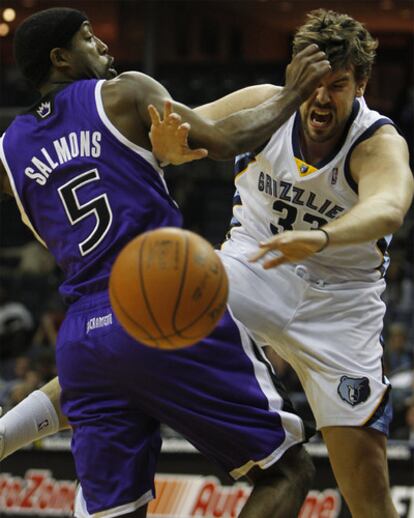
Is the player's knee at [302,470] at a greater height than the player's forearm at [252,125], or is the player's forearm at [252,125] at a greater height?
the player's forearm at [252,125]

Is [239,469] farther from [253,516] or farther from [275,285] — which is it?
[275,285]

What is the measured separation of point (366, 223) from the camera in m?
4.05

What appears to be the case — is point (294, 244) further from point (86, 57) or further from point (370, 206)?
point (86, 57)

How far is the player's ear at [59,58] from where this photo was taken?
14.4 ft

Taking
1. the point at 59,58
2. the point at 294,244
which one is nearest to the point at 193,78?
the point at 59,58

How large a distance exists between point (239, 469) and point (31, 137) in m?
1.51

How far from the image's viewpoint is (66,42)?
172 inches

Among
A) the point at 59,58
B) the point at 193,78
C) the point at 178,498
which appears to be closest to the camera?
the point at 59,58

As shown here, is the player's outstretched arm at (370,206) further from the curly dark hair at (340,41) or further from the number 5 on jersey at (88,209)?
the number 5 on jersey at (88,209)

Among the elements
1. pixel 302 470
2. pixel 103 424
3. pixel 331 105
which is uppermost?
pixel 331 105

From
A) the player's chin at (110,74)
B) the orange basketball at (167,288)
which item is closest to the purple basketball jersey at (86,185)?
the player's chin at (110,74)

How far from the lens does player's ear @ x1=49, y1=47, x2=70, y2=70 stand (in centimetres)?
438

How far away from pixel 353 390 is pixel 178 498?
3.37 m

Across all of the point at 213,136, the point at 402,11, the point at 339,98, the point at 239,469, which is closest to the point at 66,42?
the point at 213,136
